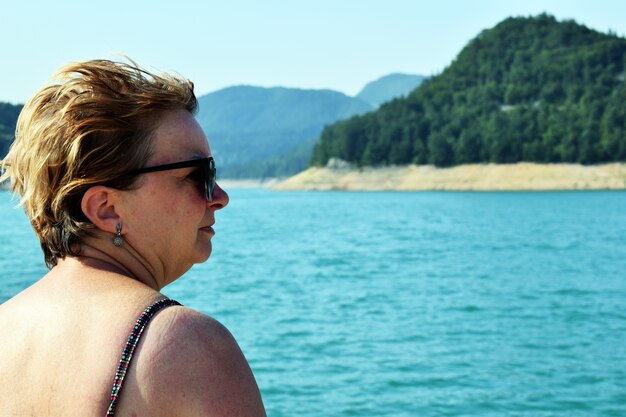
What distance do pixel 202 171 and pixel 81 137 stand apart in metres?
0.26

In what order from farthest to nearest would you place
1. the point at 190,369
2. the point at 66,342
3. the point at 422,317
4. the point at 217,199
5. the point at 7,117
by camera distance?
the point at 7,117, the point at 422,317, the point at 217,199, the point at 66,342, the point at 190,369

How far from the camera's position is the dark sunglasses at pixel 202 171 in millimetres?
1694

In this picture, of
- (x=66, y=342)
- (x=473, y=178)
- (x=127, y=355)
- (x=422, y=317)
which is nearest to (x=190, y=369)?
(x=127, y=355)

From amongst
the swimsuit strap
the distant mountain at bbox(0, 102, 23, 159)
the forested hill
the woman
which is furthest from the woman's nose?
the distant mountain at bbox(0, 102, 23, 159)

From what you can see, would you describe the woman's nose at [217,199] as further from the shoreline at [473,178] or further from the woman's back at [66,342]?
the shoreline at [473,178]

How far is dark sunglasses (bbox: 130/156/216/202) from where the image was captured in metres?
1.69

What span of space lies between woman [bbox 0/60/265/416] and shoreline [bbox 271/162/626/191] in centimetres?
11865

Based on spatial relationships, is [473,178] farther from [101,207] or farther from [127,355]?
[127,355]

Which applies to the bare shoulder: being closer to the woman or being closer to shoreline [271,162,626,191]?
the woman

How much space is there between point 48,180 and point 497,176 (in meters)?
126

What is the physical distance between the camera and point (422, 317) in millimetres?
22141

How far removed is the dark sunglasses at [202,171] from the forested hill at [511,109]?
122367mm

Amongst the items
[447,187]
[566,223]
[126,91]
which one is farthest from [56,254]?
[447,187]

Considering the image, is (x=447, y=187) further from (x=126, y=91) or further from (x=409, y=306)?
(x=126, y=91)
